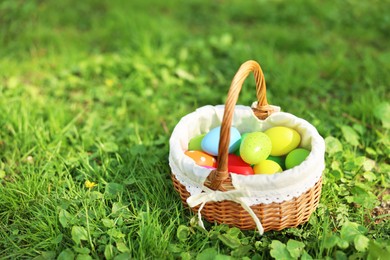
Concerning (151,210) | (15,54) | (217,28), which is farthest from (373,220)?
(15,54)

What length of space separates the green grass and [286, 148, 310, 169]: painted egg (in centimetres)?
26

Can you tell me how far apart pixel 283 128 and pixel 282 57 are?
1651mm

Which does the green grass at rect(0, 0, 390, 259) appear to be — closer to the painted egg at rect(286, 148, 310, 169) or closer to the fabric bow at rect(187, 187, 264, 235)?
the fabric bow at rect(187, 187, 264, 235)

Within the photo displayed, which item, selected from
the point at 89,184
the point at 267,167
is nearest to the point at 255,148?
the point at 267,167

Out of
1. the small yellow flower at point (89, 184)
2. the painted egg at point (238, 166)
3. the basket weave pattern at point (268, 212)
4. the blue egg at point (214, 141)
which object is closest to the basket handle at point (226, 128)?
the basket weave pattern at point (268, 212)

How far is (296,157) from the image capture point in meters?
2.41

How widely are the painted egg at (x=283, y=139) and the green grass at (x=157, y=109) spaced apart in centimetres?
28

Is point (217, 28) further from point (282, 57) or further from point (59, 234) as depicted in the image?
point (59, 234)

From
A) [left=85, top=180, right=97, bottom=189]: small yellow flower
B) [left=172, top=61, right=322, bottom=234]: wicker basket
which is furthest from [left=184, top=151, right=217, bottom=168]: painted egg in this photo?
[left=85, top=180, right=97, bottom=189]: small yellow flower

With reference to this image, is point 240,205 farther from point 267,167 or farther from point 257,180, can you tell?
point 267,167

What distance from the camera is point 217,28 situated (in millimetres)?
4383

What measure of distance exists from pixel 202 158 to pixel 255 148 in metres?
0.28

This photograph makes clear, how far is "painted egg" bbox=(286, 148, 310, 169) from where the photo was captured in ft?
7.82

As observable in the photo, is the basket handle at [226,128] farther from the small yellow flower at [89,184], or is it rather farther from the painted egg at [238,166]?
the small yellow flower at [89,184]
